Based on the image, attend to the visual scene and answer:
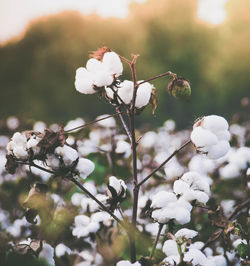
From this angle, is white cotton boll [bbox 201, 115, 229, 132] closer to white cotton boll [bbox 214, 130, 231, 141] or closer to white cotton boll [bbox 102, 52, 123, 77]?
white cotton boll [bbox 214, 130, 231, 141]

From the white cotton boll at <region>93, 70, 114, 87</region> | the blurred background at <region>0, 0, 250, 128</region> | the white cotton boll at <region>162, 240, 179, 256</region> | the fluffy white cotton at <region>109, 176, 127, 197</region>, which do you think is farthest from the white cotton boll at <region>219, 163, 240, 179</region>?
the blurred background at <region>0, 0, 250, 128</region>

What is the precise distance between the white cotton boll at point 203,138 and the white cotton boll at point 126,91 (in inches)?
7.9

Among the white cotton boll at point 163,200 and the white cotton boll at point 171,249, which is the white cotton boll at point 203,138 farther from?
the white cotton boll at point 171,249

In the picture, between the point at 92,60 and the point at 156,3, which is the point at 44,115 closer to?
the point at 156,3

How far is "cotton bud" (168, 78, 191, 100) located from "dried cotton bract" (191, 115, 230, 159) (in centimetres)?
8

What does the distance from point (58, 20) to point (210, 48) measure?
7.09 meters

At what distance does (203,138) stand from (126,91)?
24 centimetres

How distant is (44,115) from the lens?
610 inches

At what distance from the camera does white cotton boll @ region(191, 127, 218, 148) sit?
902mm

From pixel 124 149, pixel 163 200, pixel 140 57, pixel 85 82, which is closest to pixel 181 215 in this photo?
pixel 163 200

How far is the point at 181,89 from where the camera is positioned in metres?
0.99

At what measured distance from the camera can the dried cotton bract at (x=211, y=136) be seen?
91 cm

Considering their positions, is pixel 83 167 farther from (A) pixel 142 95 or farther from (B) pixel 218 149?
(B) pixel 218 149

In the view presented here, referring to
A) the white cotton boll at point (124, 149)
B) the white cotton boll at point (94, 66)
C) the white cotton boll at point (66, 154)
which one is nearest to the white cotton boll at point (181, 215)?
the white cotton boll at point (66, 154)
